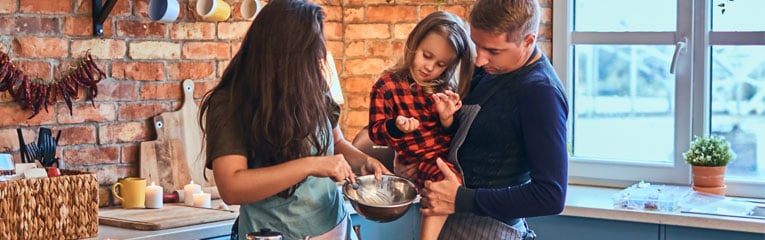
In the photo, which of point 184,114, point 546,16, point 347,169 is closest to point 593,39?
point 546,16

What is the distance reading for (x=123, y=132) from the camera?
3721 millimetres

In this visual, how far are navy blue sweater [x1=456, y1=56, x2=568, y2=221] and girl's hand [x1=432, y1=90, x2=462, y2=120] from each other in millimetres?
41

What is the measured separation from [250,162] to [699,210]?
1.79m

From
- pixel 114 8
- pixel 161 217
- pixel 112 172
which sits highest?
pixel 114 8

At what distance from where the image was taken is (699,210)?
3645 millimetres

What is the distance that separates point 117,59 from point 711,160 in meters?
2.24

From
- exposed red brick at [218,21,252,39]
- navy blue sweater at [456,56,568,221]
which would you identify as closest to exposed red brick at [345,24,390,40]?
exposed red brick at [218,21,252,39]

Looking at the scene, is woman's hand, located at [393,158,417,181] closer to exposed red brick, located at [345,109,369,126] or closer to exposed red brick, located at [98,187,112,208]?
exposed red brick, located at [98,187,112,208]

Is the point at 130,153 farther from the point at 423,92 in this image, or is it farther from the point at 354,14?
the point at 423,92

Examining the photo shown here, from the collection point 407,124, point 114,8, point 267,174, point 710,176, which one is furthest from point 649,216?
point 114,8

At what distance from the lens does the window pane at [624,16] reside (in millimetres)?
4246

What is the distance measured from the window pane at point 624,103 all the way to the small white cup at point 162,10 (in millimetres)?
1742

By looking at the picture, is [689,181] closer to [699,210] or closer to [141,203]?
[699,210]

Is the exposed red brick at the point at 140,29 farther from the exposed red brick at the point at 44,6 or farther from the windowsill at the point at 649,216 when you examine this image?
the windowsill at the point at 649,216
